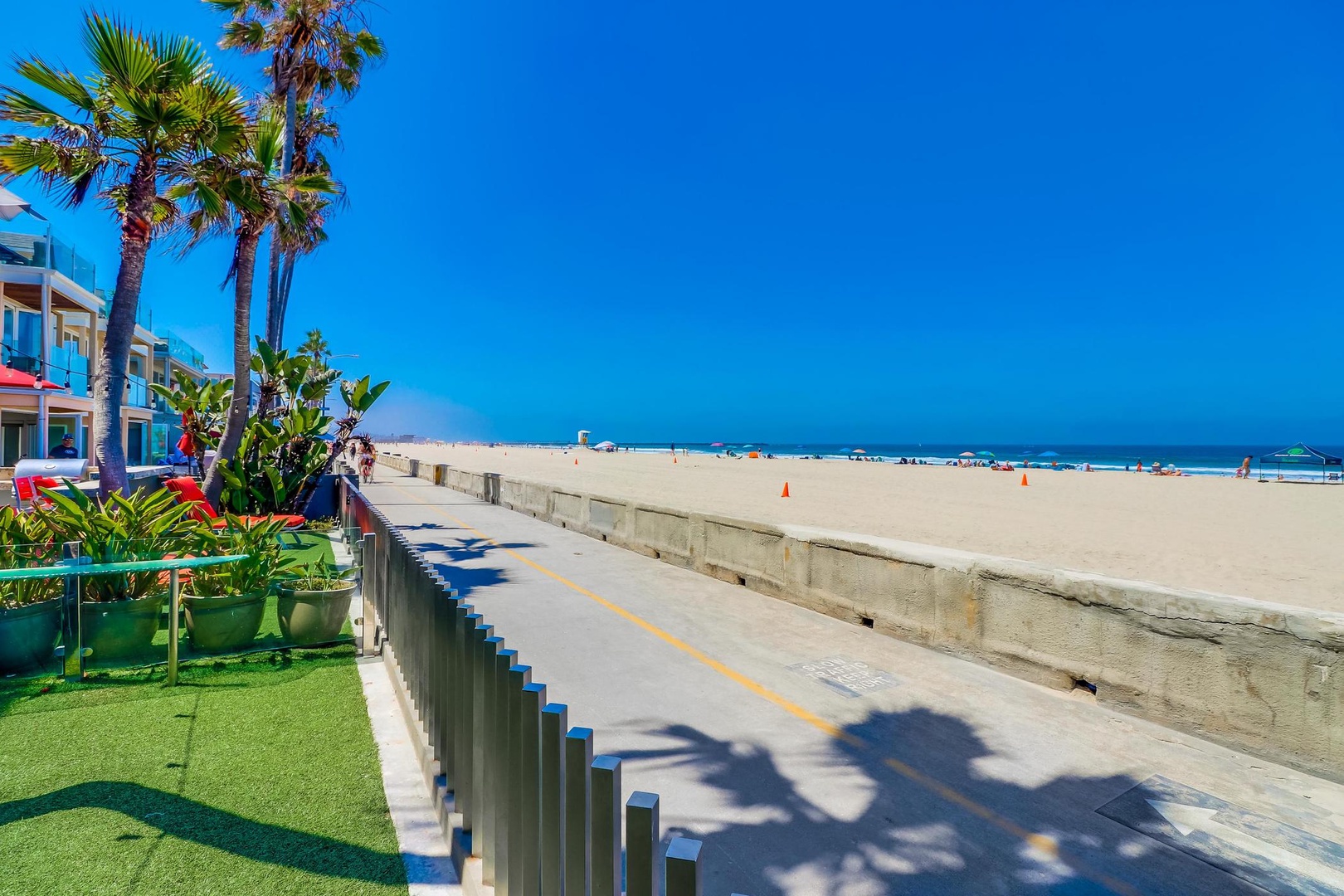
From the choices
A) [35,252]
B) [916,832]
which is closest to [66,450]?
[35,252]

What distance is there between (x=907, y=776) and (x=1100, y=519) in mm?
19360

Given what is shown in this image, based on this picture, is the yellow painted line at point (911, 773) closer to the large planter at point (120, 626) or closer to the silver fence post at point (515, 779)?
the silver fence post at point (515, 779)

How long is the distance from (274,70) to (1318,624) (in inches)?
861

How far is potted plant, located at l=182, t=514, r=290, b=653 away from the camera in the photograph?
5.52 meters

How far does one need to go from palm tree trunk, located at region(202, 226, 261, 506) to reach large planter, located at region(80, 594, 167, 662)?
8.27m

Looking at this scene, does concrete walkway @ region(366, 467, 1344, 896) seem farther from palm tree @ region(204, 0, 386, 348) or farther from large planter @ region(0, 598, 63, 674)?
palm tree @ region(204, 0, 386, 348)

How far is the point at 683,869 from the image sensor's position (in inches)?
55.2

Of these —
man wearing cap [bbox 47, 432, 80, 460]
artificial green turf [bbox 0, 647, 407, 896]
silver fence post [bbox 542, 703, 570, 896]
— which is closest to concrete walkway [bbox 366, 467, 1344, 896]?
silver fence post [bbox 542, 703, 570, 896]

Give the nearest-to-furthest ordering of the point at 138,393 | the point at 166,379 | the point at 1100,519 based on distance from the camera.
Result: 1. the point at 1100,519
2. the point at 138,393
3. the point at 166,379

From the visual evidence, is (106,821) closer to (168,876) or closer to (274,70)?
(168,876)

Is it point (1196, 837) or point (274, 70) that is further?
point (274, 70)

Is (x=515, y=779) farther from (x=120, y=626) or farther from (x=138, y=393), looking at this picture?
(x=138, y=393)

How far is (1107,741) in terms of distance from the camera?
4.75 metres

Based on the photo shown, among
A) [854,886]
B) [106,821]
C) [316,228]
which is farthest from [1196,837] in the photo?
[316,228]
